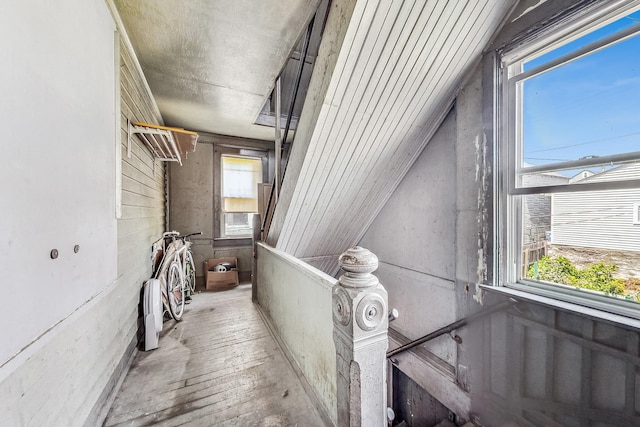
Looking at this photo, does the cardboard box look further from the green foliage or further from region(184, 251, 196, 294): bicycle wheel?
the green foliage

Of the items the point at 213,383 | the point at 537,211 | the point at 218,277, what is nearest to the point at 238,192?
the point at 218,277

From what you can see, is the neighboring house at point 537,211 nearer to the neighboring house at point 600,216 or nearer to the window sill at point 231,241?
the neighboring house at point 600,216

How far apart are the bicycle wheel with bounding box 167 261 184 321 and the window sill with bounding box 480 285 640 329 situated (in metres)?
3.20

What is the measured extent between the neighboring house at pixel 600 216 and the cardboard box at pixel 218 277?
4234mm

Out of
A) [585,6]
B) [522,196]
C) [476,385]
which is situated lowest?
[476,385]

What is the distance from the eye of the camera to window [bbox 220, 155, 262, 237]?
187 inches

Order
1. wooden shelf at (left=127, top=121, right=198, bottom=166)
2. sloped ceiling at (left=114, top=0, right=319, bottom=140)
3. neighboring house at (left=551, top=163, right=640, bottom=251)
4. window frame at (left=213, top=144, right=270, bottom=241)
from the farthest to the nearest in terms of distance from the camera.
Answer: window frame at (left=213, top=144, right=270, bottom=241), wooden shelf at (left=127, top=121, right=198, bottom=166), sloped ceiling at (left=114, top=0, right=319, bottom=140), neighboring house at (left=551, top=163, right=640, bottom=251)

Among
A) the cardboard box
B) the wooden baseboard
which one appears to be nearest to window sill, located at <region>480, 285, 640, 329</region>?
the wooden baseboard

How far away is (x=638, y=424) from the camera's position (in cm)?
120

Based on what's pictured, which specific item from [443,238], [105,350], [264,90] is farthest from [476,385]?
[264,90]

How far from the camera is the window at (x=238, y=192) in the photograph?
4742 mm

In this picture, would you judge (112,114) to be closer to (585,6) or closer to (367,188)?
(367,188)

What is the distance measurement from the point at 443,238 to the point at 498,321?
77 cm

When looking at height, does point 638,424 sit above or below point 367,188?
below
